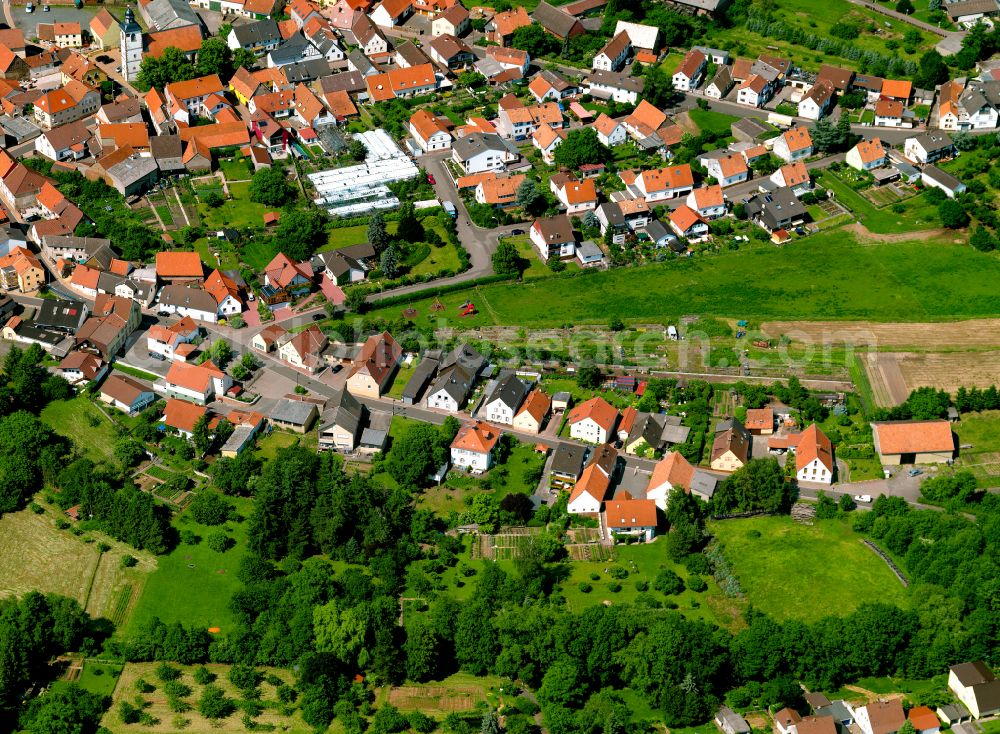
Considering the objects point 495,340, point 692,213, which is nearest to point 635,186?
point 692,213

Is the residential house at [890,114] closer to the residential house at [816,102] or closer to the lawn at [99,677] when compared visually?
the residential house at [816,102]

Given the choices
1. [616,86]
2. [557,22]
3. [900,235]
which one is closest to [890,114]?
[900,235]

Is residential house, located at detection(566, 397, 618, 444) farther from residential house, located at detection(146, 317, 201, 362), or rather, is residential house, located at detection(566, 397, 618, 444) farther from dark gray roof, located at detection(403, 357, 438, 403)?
residential house, located at detection(146, 317, 201, 362)

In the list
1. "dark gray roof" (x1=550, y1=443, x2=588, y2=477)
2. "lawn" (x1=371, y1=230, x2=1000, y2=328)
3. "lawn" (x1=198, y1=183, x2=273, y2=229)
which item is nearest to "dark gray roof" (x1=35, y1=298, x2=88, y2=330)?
"lawn" (x1=198, y1=183, x2=273, y2=229)

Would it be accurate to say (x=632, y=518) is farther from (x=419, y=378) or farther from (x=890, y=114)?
(x=890, y=114)

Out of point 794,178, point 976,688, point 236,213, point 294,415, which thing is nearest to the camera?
point 976,688

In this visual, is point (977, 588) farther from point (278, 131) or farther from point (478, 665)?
point (278, 131)
